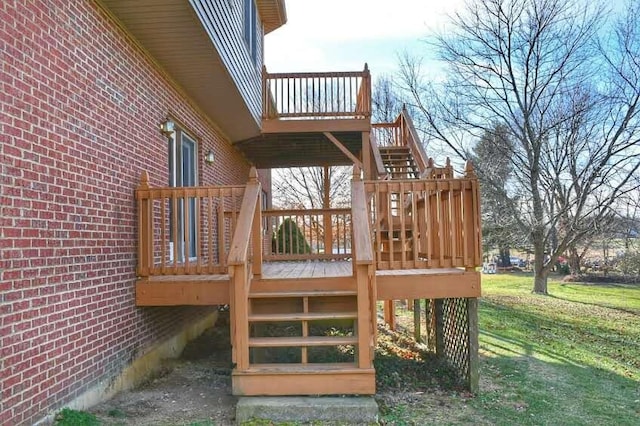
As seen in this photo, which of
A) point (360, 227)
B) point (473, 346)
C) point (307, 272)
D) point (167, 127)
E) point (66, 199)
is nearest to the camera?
point (66, 199)

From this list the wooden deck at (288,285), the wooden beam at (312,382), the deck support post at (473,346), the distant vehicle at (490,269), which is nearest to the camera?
the wooden beam at (312,382)

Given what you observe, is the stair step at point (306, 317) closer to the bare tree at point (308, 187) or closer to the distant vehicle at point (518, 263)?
the bare tree at point (308, 187)

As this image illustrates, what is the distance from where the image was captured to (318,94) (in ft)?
32.3

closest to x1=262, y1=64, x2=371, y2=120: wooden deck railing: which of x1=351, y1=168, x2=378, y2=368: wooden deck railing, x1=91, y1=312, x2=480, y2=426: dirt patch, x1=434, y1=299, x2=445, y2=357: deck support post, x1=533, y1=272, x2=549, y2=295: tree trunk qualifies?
x1=434, y1=299, x2=445, y2=357: deck support post

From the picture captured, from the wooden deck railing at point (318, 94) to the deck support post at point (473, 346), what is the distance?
527cm

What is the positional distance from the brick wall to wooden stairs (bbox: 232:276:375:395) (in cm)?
127

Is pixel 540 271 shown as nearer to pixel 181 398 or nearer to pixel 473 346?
pixel 473 346

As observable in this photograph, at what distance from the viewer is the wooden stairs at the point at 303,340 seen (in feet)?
13.7

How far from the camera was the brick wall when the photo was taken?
10.3 ft

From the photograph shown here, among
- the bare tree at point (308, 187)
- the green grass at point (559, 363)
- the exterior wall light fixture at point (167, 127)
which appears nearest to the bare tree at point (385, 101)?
the bare tree at point (308, 187)

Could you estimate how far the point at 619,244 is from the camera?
23.4 meters

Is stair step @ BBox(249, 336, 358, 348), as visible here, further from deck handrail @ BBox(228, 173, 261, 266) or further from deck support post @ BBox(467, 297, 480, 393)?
deck support post @ BBox(467, 297, 480, 393)

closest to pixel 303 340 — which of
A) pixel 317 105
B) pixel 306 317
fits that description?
pixel 306 317

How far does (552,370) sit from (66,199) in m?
6.29
